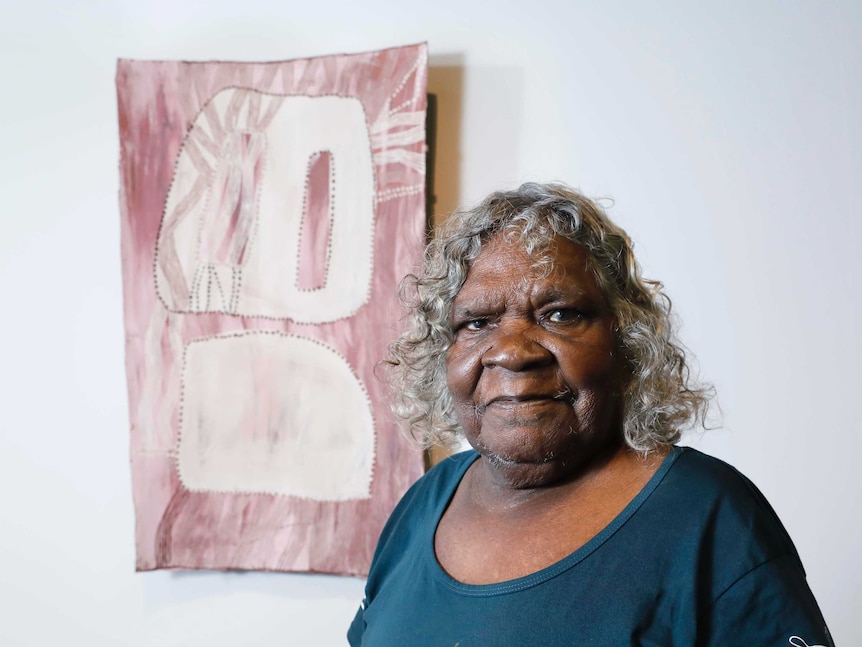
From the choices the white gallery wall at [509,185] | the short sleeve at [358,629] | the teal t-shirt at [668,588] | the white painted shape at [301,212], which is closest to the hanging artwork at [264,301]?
the white painted shape at [301,212]

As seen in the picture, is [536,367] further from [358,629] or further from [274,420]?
[274,420]

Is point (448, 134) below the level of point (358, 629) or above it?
above

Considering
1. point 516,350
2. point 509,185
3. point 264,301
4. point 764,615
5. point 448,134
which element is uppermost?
point 448,134

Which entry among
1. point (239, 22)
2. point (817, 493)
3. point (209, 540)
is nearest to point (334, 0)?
point (239, 22)

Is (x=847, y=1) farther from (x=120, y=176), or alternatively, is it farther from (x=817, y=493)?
(x=120, y=176)

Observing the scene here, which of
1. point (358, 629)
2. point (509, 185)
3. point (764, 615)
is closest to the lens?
point (764, 615)

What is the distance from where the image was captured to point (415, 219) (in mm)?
1744

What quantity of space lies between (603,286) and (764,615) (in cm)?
45

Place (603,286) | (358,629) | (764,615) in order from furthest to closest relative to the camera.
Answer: (358,629) < (603,286) < (764,615)

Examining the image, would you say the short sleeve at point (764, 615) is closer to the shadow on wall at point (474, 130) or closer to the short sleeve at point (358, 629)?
the short sleeve at point (358, 629)

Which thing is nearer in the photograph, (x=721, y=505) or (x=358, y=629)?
(x=721, y=505)

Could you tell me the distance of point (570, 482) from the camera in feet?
3.53

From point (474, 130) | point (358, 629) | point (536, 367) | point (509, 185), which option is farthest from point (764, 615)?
point (474, 130)

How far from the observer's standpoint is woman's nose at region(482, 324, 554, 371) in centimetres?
103
